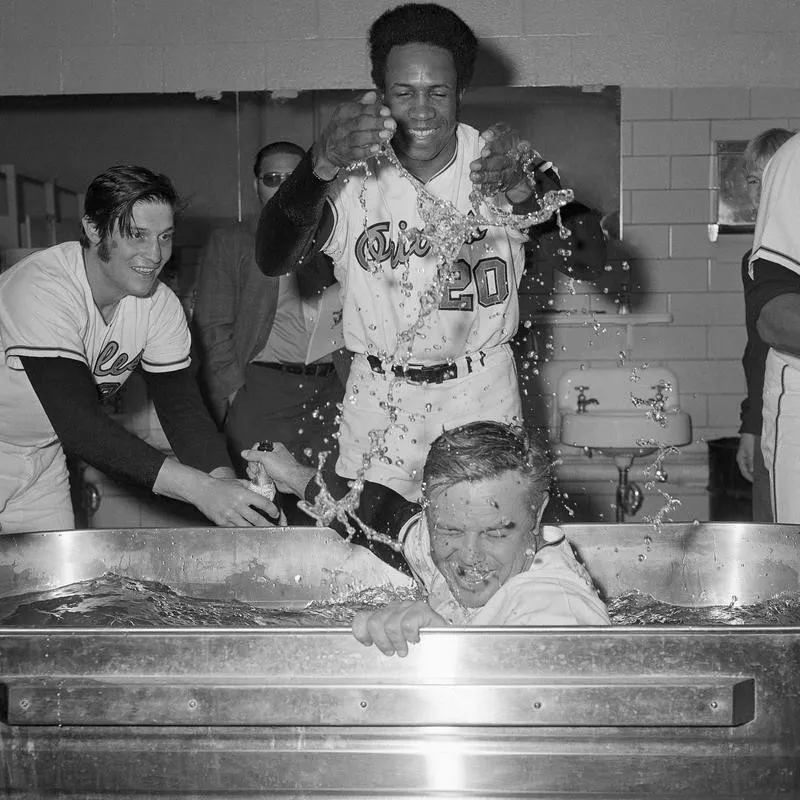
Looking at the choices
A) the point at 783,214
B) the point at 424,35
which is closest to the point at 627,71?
the point at 424,35

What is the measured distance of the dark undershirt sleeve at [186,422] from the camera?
103 inches

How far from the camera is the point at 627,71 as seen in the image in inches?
179

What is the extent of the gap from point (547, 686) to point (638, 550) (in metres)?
0.91

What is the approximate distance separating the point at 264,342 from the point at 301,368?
19 centimetres

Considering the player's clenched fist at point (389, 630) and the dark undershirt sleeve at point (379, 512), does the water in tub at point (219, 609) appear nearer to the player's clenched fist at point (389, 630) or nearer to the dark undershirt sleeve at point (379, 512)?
the dark undershirt sleeve at point (379, 512)

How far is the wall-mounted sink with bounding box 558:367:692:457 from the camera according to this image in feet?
13.2

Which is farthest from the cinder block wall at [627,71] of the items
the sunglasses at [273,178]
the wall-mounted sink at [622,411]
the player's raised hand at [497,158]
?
the player's raised hand at [497,158]

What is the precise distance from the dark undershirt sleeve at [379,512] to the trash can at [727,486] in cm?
213

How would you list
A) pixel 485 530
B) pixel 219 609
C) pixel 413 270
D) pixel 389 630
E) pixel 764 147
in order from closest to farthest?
pixel 389 630 < pixel 485 530 < pixel 219 609 < pixel 413 270 < pixel 764 147

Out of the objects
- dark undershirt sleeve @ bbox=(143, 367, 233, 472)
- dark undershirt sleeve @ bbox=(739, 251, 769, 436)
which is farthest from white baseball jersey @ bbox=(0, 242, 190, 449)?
dark undershirt sleeve @ bbox=(739, 251, 769, 436)

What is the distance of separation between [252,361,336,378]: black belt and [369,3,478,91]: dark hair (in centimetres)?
171

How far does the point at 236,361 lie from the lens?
13.9ft

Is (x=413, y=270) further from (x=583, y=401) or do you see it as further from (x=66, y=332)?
(x=583, y=401)

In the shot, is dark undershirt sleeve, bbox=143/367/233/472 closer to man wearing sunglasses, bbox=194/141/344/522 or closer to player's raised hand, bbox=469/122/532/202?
player's raised hand, bbox=469/122/532/202
